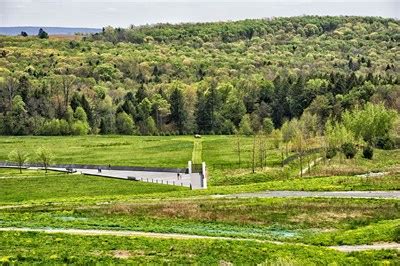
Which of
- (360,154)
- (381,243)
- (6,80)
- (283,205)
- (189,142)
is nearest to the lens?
(381,243)

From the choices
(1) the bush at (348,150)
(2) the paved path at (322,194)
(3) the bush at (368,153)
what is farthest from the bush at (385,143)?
(2) the paved path at (322,194)

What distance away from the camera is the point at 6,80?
174500mm

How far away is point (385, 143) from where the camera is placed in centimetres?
9688

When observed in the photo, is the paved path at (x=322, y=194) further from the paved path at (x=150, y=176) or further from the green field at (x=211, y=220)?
the paved path at (x=150, y=176)

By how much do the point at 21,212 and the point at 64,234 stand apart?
13995 mm

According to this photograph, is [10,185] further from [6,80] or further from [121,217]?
[6,80]

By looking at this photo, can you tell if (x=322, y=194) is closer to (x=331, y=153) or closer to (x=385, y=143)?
(x=331, y=153)

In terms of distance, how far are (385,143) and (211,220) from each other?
6118cm

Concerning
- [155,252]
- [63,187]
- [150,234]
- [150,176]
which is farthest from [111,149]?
[155,252]

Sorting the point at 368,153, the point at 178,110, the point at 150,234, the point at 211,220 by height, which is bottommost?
the point at 368,153

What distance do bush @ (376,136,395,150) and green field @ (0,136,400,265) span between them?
15.6m

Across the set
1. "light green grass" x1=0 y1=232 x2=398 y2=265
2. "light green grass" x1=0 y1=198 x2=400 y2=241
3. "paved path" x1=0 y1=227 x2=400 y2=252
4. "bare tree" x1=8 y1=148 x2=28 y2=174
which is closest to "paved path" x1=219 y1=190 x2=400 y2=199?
"light green grass" x1=0 y1=198 x2=400 y2=241

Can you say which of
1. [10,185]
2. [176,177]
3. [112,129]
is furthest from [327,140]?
[112,129]

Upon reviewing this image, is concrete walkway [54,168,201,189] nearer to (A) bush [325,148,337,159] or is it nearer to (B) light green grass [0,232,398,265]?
(A) bush [325,148,337,159]
